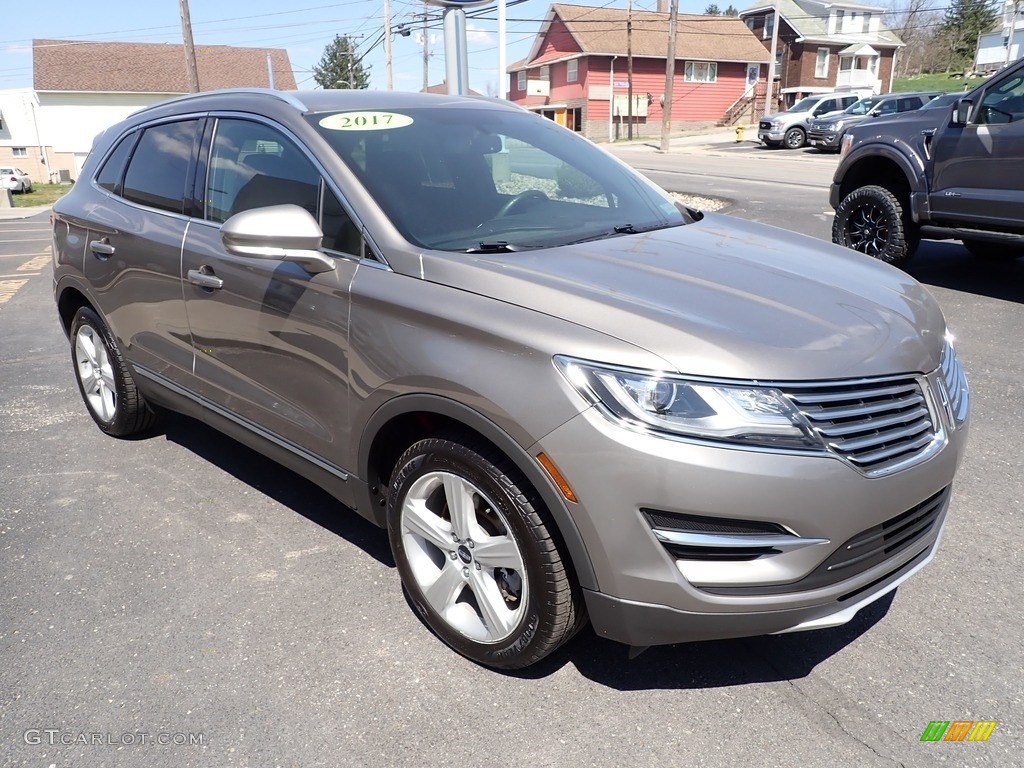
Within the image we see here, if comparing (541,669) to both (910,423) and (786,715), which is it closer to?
(786,715)

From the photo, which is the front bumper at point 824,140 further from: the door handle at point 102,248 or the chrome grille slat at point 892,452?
the chrome grille slat at point 892,452

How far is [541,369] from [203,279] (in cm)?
189

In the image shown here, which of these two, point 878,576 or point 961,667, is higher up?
point 878,576

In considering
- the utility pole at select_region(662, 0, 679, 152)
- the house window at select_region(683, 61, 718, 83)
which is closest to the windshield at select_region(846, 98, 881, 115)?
the utility pole at select_region(662, 0, 679, 152)

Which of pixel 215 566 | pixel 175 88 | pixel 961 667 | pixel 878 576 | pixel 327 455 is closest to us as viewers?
pixel 878 576

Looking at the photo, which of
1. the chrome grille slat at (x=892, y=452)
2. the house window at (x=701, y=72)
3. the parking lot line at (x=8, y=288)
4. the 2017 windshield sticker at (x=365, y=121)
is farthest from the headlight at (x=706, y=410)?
the house window at (x=701, y=72)

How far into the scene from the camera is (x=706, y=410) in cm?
215

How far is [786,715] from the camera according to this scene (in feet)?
8.27

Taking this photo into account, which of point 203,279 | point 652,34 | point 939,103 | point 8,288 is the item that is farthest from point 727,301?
point 652,34

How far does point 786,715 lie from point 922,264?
7296 millimetres

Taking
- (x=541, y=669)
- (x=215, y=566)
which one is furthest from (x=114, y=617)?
(x=541, y=669)

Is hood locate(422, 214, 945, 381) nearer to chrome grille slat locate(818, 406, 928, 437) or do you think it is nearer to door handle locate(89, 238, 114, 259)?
chrome grille slat locate(818, 406, 928, 437)

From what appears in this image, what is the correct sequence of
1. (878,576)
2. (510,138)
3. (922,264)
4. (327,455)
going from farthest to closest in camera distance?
1. (922,264)
2. (510,138)
3. (327,455)
4. (878,576)

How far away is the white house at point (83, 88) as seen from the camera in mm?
50594
